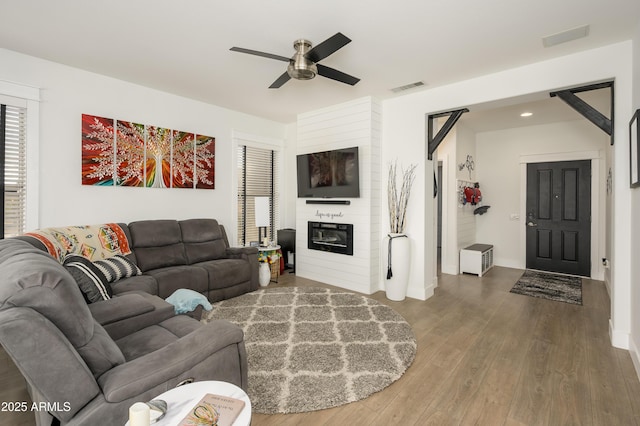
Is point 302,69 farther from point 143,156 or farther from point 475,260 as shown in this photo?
point 475,260

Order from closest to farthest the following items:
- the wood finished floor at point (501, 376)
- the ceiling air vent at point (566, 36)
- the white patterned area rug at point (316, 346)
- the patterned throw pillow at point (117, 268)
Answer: the wood finished floor at point (501, 376), the white patterned area rug at point (316, 346), the ceiling air vent at point (566, 36), the patterned throw pillow at point (117, 268)

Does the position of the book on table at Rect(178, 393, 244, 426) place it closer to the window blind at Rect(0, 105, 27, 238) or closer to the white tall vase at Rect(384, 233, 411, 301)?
the white tall vase at Rect(384, 233, 411, 301)

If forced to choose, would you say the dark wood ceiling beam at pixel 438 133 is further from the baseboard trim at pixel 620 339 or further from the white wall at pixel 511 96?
the baseboard trim at pixel 620 339

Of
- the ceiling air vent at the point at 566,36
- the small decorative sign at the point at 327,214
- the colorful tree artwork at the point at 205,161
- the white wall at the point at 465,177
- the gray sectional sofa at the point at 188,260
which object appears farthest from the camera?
the white wall at the point at 465,177

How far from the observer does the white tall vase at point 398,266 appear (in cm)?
404

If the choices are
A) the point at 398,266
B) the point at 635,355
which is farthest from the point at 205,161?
the point at 635,355

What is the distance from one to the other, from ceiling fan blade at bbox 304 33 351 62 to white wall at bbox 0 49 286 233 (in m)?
2.56

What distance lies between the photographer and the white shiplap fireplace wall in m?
4.36

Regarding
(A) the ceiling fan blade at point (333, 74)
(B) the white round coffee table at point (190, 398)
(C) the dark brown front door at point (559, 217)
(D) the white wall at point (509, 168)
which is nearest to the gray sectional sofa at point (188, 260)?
(B) the white round coffee table at point (190, 398)

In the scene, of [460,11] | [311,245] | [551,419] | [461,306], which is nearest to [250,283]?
[311,245]

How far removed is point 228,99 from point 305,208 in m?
2.00

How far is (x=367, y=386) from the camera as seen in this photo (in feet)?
7.09

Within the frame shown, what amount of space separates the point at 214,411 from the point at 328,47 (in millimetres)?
2342

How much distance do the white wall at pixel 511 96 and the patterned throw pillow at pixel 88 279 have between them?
3.49m
